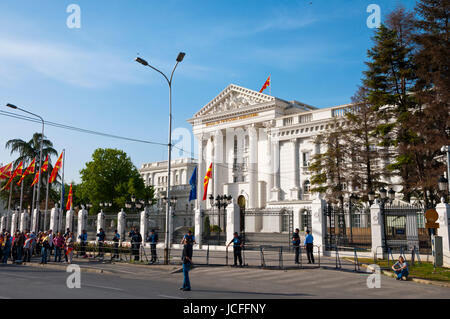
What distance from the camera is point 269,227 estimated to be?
4803 cm

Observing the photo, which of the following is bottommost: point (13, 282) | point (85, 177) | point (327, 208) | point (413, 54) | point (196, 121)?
point (13, 282)

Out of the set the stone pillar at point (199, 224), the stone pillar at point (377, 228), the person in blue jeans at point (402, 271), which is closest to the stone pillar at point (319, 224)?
the stone pillar at point (377, 228)

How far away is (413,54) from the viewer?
1061 inches

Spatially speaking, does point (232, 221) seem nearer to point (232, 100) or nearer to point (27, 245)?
point (27, 245)

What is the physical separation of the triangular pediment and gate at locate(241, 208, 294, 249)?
58.0 feet

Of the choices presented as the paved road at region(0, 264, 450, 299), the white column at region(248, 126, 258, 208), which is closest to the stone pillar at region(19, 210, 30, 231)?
the white column at region(248, 126, 258, 208)

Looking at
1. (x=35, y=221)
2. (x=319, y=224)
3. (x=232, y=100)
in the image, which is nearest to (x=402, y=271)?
(x=319, y=224)

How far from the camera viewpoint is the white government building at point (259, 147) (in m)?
52.3

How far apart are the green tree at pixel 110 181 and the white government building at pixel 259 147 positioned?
33.7 feet

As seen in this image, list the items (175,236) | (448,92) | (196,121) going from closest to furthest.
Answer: (448,92), (175,236), (196,121)

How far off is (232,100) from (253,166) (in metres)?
11.5
